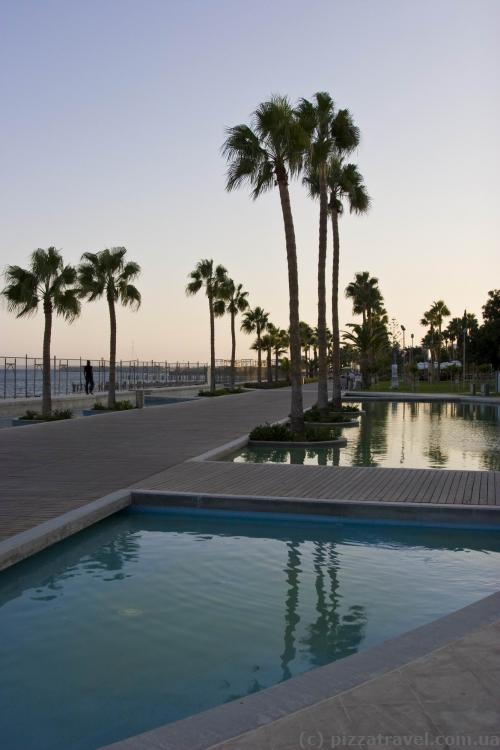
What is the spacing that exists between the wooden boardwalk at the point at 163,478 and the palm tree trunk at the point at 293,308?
7.55 feet

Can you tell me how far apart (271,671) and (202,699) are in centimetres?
61

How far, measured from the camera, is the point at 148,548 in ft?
26.6

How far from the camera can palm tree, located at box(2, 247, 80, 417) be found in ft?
83.6

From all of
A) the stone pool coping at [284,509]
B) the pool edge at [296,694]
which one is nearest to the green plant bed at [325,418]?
the stone pool coping at [284,509]

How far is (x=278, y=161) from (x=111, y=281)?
50.1 ft

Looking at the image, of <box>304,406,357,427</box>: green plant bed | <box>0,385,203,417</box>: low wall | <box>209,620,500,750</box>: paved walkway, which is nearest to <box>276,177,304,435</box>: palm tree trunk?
<box>304,406,357,427</box>: green plant bed

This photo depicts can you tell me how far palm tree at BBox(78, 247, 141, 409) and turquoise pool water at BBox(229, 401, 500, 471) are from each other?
1198 centimetres

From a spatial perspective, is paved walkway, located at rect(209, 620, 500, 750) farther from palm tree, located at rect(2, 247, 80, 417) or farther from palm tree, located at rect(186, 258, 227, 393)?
palm tree, located at rect(186, 258, 227, 393)

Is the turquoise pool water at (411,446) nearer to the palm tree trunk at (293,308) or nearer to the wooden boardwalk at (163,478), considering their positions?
the palm tree trunk at (293,308)

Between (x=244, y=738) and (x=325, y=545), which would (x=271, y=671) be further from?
(x=325, y=545)

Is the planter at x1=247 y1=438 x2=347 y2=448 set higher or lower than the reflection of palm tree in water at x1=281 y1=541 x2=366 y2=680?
higher

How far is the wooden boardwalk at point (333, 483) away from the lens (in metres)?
9.52

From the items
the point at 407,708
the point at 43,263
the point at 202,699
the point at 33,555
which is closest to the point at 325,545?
the point at 33,555

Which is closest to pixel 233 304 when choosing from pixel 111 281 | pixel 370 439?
pixel 111 281
